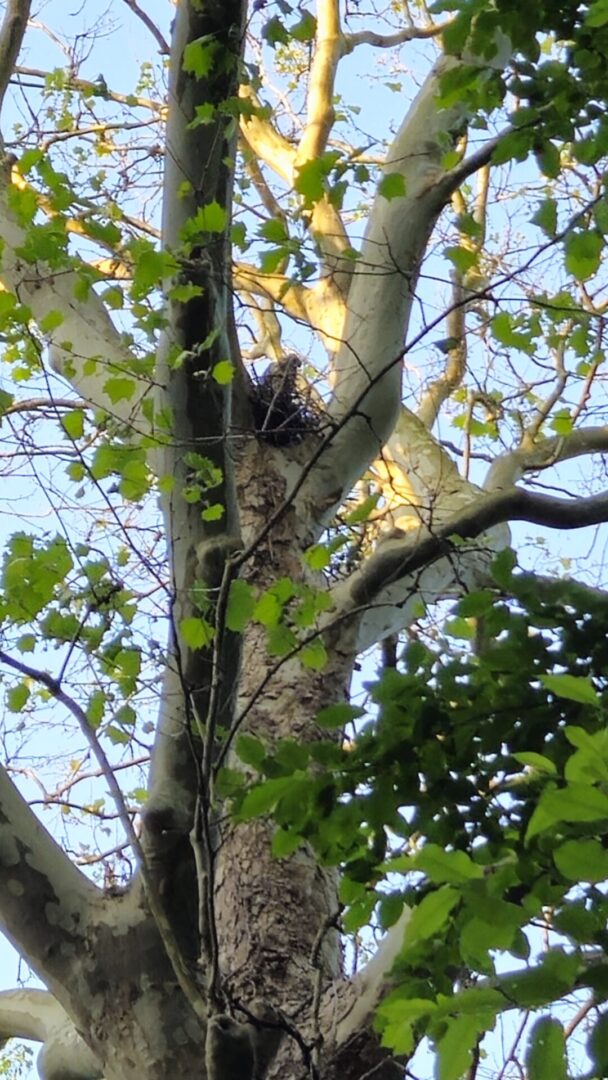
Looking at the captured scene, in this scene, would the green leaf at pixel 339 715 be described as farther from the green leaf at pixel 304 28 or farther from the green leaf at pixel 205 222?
the green leaf at pixel 304 28

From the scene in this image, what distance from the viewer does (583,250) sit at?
2.57 m

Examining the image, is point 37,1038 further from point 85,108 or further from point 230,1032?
point 85,108

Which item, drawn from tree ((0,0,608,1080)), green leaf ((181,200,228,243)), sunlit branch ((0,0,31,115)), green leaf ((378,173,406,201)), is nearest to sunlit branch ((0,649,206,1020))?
tree ((0,0,608,1080))

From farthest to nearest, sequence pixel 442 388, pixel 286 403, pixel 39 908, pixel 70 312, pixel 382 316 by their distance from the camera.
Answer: pixel 442 388 < pixel 286 403 < pixel 70 312 < pixel 382 316 < pixel 39 908

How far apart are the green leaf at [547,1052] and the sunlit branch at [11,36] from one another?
170 inches

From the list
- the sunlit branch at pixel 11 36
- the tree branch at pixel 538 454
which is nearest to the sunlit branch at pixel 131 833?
the sunlit branch at pixel 11 36

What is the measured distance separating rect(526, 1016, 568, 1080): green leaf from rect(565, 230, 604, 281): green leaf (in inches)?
73.0

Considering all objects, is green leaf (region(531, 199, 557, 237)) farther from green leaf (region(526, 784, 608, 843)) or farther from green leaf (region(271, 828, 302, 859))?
green leaf (region(526, 784, 608, 843))

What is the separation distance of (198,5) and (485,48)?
849mm

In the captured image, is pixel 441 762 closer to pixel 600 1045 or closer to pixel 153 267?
pixel 600 1045

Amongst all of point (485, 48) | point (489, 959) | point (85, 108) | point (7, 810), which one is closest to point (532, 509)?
point (485, 48)

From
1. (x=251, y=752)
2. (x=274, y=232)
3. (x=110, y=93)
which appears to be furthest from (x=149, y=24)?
(x=251, y=752)

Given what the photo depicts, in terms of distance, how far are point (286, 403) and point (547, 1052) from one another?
3648 mm

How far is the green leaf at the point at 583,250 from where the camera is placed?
2.57 meters
